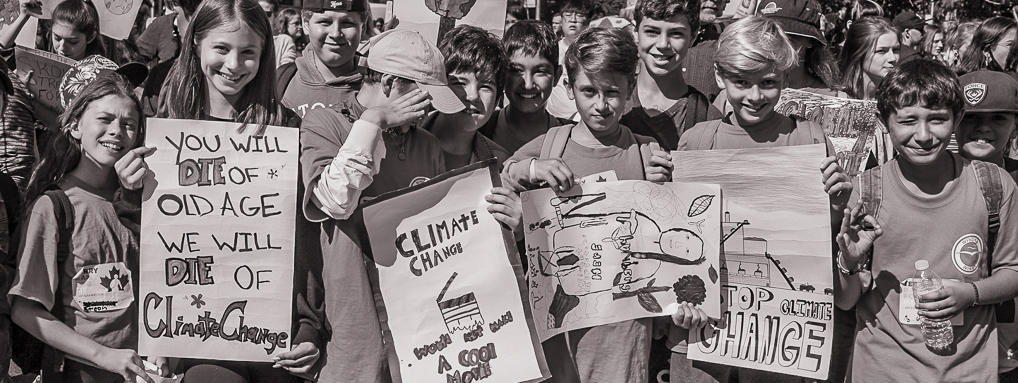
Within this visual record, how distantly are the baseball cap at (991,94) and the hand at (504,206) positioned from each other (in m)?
2.31

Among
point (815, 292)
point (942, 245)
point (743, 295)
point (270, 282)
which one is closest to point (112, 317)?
point (270, 282)

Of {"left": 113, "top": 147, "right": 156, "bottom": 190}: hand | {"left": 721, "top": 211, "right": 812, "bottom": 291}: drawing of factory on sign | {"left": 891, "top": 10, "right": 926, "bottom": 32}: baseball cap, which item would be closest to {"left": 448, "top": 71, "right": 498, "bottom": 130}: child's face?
{"left": 721, "top": 211, "right": 812, "bottom": 291}: drawing of factory on sign

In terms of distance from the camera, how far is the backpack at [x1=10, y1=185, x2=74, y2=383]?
3.89 m

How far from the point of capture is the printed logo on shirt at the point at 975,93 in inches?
188

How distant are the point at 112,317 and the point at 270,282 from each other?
2.10 ft

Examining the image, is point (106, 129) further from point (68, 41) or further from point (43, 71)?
point (68, 41)

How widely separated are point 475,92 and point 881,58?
2713 mm

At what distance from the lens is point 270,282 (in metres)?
3.90

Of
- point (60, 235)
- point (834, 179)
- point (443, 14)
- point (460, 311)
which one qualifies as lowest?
point (460, 311)

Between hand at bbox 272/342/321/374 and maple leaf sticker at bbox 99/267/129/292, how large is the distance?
0.68 metres

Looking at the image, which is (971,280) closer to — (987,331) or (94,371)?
(987,331)

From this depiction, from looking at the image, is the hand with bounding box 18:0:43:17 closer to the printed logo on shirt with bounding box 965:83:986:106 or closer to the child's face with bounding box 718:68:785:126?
the child's face with bounding box 718:68:785:126

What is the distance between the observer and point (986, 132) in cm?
482

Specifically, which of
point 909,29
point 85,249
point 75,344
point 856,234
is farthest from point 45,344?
point 909,29
